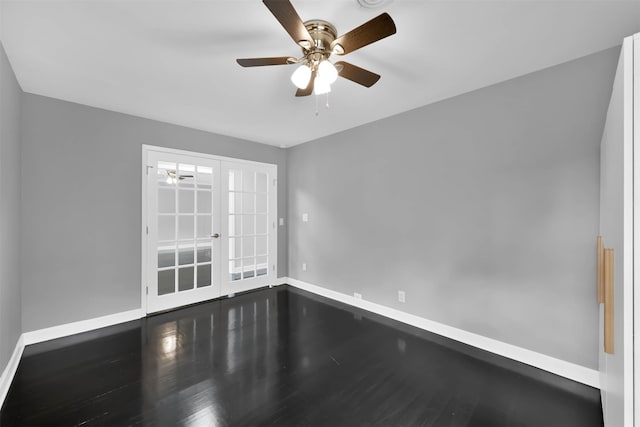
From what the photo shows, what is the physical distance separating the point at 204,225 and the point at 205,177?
698 mm

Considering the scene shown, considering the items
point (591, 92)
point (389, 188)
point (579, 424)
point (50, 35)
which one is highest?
point (50, 35)

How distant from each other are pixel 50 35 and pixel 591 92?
3.91 metres

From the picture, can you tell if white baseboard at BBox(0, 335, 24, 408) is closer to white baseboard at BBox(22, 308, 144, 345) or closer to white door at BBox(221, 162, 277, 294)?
white baseboard at BBox(22, 308, 144, 345)

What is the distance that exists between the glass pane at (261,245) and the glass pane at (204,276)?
2.70 ft

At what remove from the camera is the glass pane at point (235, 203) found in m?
4.26

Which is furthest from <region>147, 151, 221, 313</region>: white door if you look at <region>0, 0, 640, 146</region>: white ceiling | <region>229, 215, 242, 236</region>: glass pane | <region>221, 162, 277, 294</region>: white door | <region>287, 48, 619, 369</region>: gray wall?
<region>287, 48, 619, 369</region>: gray wall

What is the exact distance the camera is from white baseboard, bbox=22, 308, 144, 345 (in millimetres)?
2684

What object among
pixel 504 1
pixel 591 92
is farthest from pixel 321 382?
pixel 591 92

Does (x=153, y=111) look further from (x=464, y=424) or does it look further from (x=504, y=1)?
(x=464, y=424)

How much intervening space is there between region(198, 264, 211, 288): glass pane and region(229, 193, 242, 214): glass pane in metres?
0.91

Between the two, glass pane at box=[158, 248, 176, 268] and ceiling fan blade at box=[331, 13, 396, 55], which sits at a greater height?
ceiling fan blade at box=[331, 13, 396, 55]

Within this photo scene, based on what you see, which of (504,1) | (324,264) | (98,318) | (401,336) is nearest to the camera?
(504,1)

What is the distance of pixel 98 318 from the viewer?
3045 mm

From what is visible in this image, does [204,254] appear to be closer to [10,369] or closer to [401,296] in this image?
[10,369]
